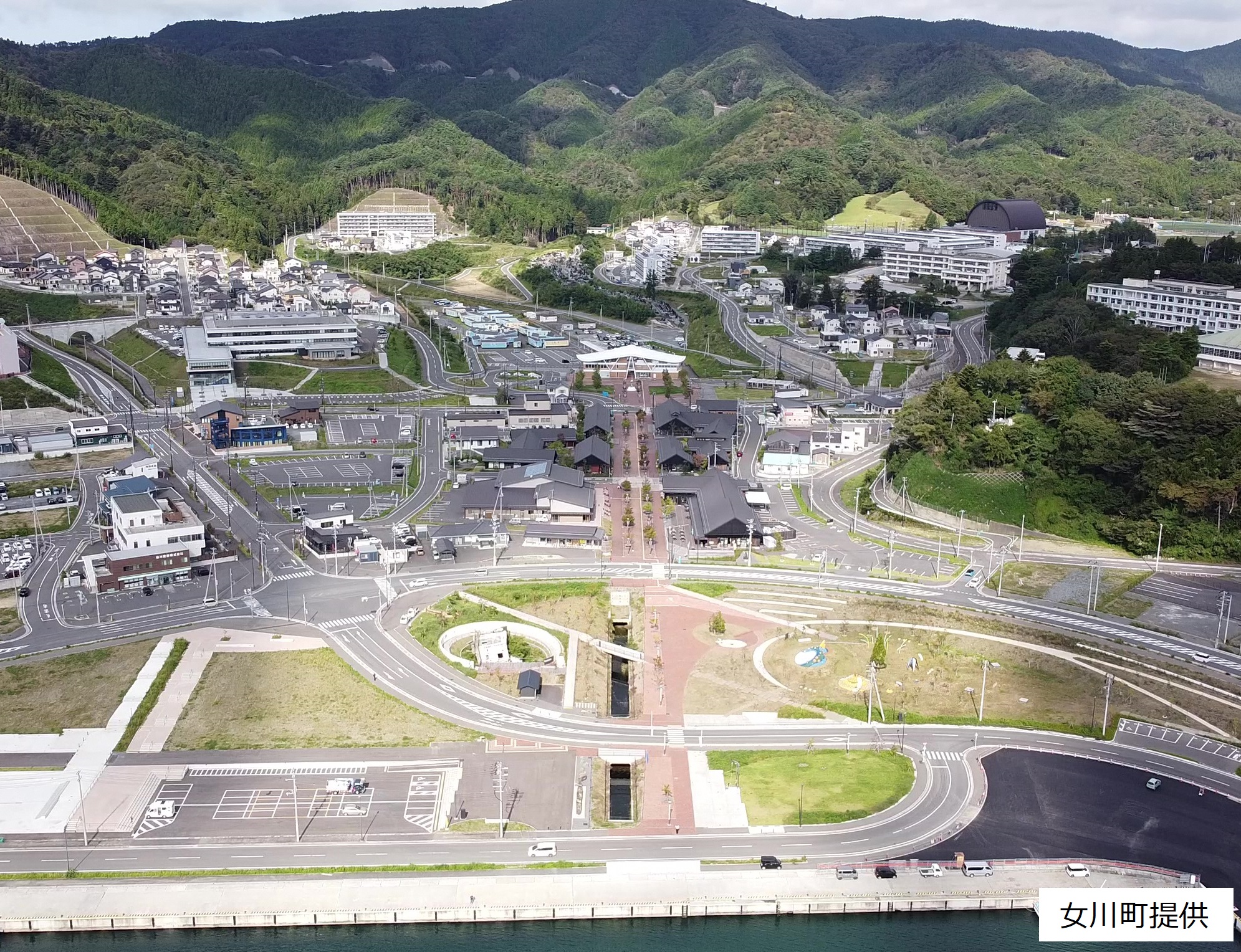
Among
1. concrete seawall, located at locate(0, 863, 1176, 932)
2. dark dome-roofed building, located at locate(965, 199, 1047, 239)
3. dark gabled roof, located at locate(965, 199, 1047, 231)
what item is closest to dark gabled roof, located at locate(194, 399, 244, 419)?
concrete seawall, located at locate(0, 863, 1176, 932)

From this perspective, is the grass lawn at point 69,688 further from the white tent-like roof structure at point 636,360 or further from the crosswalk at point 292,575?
the white tent-like roof structure at point 636,360

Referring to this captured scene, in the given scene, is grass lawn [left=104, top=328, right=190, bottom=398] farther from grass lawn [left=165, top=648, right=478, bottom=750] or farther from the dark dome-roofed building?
the dark dome-roofed building

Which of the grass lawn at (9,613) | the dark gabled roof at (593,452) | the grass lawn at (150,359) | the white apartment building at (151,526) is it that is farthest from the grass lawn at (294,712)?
the grass lawn at (150,359)

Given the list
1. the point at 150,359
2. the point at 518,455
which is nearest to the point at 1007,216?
the point at 518,455

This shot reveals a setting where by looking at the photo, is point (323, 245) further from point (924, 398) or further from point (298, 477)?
point (924, 398)

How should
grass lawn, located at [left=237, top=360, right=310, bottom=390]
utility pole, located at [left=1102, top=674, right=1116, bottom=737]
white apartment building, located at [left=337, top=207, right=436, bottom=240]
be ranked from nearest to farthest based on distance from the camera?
utility pole, located at [left=1102, top=674, right=1116, bottom=737], grass lawn, located at [left=237, top=360, right=310, bottom=390], white apartment building, located at [left=337, top=207, right=436, bottom=240]

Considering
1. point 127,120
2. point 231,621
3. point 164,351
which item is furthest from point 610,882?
point 127,120

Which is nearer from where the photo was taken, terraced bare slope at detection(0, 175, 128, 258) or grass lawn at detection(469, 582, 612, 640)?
grass lawn at detection(469, 582, 612, 640)

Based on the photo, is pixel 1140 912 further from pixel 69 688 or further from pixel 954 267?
pixel 954 267
